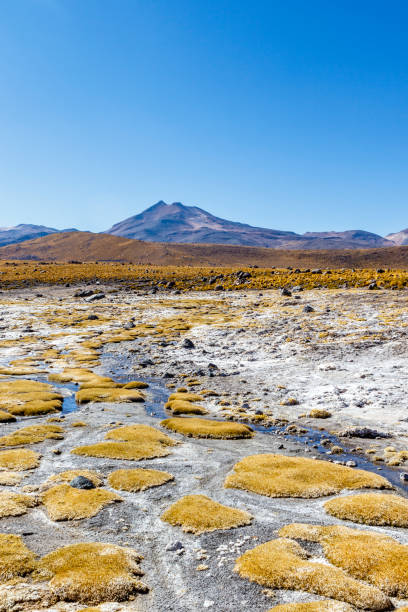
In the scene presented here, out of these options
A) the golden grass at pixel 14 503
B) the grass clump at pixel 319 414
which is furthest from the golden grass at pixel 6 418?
the grass clump at pixel 319 414

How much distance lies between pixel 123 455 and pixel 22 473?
610 centimetres

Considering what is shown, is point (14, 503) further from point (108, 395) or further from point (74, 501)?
point (108, 395)

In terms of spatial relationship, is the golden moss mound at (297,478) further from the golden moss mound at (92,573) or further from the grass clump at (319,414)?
the golden moss mound at (92,573)

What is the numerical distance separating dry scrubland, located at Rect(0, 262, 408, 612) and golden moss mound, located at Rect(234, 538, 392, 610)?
62 mm

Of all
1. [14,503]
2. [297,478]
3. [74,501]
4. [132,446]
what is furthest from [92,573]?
[132,446]

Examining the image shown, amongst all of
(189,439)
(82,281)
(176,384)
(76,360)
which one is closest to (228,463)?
(189,439)

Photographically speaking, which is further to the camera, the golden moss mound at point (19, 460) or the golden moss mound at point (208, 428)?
the golden moss mound at point (208, 428)

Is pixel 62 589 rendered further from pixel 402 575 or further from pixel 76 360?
pixel 76 360

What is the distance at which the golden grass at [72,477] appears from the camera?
2443 centimetres

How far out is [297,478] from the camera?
81.3 feet

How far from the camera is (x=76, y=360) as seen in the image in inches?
2279

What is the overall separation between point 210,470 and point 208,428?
21.2ft

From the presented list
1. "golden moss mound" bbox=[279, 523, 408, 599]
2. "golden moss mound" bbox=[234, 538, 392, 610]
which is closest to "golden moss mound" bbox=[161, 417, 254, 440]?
"golden moss mound" bbox=[279, 523, 408, 599]

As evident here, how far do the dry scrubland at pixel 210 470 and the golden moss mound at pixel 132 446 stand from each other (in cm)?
15
